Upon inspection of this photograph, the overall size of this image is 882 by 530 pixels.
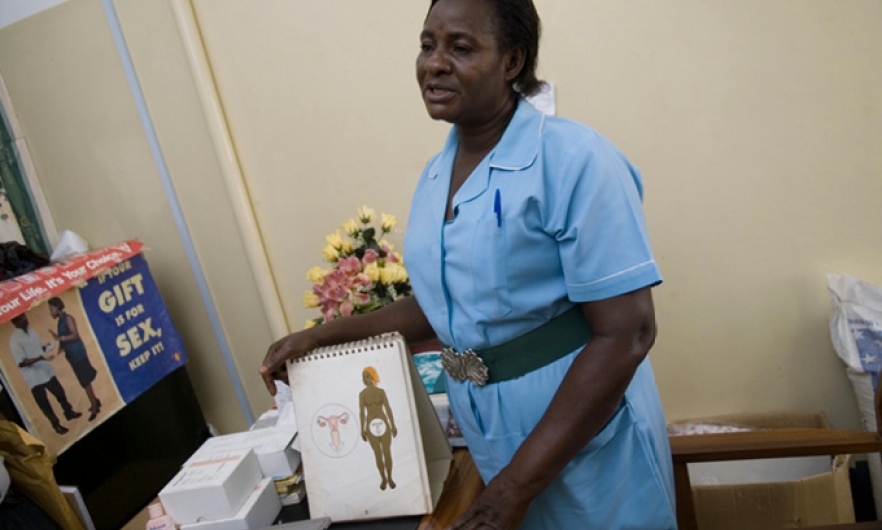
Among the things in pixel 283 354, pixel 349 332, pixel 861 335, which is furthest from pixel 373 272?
pixel 861 335

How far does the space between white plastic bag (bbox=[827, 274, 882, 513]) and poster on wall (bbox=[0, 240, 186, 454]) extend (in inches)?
88.4

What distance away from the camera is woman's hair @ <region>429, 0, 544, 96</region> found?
1102 mm

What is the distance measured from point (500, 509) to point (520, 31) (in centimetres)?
79

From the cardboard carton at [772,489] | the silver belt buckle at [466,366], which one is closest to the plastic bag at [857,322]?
the cardboard carton at [772,489]

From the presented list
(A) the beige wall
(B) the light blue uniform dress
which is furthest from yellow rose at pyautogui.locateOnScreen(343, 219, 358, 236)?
(B) the light blue uniform dress

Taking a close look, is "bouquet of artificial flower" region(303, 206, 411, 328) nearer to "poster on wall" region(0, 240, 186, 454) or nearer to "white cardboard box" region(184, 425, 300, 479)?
"white cardboard box" region(184, 425, 300, 479)

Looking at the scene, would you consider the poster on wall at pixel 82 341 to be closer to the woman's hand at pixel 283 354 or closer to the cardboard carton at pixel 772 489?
the woman's hand at pixel 283 354

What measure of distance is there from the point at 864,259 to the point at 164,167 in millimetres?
2398

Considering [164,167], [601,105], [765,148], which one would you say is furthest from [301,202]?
[765,148]

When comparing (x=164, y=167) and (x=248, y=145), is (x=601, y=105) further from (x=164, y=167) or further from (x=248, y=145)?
(x=164, y=167)

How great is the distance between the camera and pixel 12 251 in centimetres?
219

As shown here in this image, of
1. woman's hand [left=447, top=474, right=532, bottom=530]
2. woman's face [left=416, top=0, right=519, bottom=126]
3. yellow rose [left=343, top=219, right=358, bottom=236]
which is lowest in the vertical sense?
woman's hand [left=447, top=474, right=532, bottom=530]

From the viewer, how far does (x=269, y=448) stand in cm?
141

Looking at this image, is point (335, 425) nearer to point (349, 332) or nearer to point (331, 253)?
point (349, 332)
